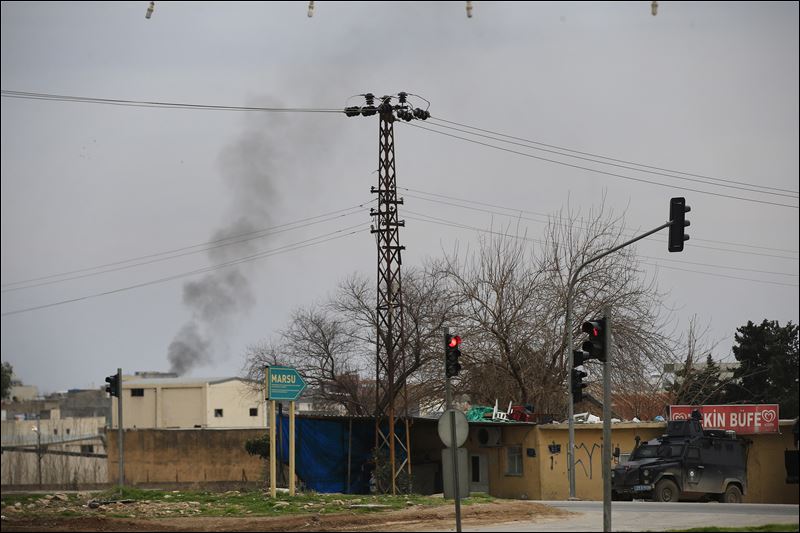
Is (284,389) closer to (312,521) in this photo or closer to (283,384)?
(283,384)

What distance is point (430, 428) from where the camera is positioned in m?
43.1

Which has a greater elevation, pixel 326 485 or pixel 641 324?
pixel 641 324

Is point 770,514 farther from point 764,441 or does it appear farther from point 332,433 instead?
point 332,433

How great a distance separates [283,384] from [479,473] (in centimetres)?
1194

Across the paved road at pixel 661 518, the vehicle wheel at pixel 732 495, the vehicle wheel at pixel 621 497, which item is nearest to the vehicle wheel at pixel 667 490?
the vehicle wheel at pixel 621 497

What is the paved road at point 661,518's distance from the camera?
21531 millimetres

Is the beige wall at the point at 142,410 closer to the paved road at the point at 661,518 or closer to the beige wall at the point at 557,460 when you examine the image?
the beige wall at the point at 557,460

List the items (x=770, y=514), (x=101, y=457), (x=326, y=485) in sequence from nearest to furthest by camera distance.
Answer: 1. (x=770, y=514)
2. (x=326, y=485)
3. (x=101, y=457)

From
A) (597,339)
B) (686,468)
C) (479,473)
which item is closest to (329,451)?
(479,473)

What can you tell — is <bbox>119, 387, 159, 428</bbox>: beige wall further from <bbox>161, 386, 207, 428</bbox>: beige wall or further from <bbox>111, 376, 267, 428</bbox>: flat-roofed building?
<bbox>161, 386, 207, 428</bbox>: beige wall

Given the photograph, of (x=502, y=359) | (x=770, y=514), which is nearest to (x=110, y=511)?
(x=770, y=514)

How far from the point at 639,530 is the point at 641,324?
28.4 meters

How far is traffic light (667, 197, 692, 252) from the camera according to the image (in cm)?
2712

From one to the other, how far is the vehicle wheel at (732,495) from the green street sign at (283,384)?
515 inches
